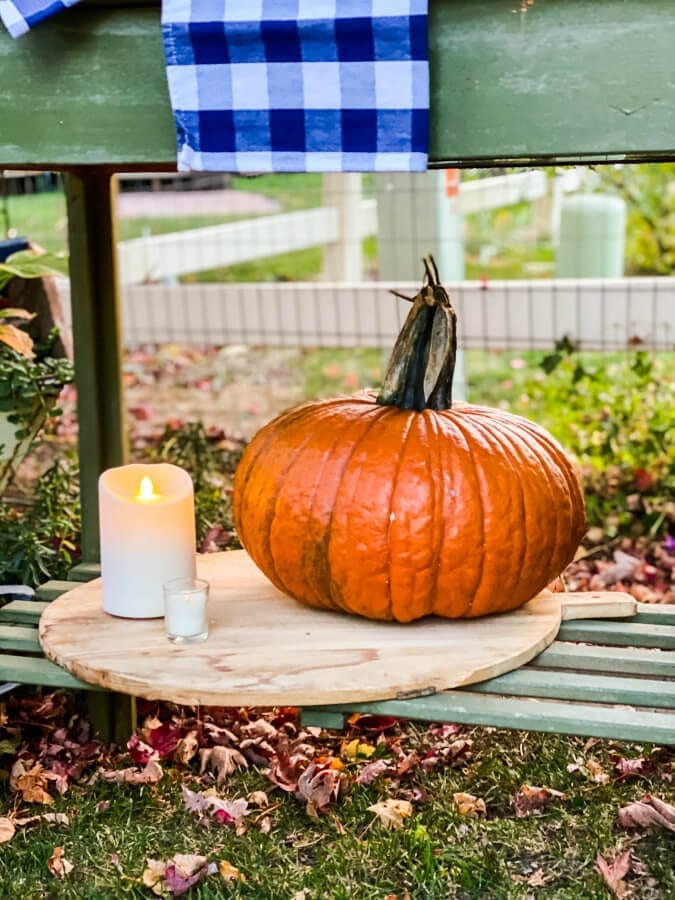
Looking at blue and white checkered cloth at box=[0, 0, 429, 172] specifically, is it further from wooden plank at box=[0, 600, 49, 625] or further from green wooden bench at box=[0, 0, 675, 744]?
wooden plank at box=[0, 600, 49, 625]

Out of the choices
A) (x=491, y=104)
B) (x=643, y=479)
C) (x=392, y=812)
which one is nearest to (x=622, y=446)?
(x=643, y=479)

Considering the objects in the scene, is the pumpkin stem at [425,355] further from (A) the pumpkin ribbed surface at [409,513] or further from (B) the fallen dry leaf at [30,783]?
(B) the fallen dry leaf at [30,783]

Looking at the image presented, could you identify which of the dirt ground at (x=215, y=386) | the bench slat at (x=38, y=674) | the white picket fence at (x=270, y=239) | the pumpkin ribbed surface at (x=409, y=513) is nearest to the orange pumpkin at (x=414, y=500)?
the pumpkin ribbed surface at (x=409, y=513)

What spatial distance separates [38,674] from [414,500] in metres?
0.71

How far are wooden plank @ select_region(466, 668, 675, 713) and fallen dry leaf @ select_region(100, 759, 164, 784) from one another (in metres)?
0.86

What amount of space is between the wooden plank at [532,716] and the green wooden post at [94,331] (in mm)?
1030

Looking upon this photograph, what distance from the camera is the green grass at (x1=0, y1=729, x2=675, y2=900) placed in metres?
2.07

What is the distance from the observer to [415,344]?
2.16 m

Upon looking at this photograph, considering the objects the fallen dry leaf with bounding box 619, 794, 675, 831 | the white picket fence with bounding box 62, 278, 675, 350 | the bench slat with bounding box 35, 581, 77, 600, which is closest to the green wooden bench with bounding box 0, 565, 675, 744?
the bench slat with bounding box 35, 581, 77, 600

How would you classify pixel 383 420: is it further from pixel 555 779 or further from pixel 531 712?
pixel 555 779

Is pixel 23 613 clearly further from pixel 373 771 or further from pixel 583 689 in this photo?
pixel 583 689

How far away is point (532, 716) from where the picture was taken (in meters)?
1.82

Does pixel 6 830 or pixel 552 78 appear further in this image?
pixel 6 830

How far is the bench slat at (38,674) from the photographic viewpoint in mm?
1977
